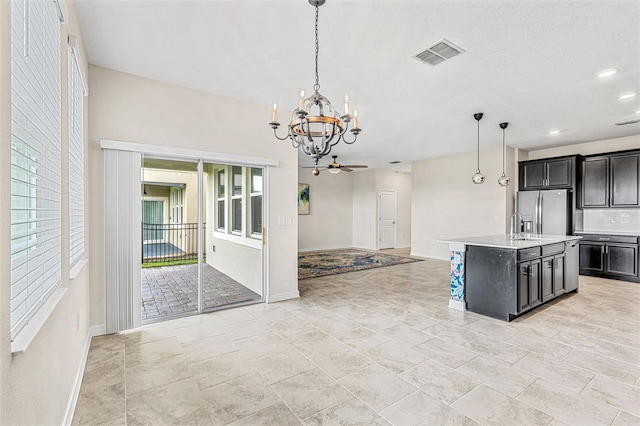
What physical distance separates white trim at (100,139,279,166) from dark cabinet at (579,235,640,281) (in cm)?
646

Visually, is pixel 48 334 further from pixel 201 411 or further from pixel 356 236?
pixel 356 236

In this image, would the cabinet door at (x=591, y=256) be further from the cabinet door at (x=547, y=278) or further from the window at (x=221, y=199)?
the window at (x=221, y=199)

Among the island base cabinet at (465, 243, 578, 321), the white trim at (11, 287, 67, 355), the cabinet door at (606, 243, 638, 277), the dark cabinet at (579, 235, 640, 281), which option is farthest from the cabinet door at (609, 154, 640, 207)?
the white trim at (11, 287, 67, 355)

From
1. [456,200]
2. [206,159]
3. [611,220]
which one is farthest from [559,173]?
[206,159]

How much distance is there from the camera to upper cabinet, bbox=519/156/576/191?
6.37m

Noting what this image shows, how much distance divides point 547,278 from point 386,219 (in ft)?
22.0

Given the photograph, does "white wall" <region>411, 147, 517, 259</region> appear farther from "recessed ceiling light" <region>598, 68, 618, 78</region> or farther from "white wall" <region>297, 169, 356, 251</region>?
"recessed ceiling light" <region>598, 68, 618, 78</region>

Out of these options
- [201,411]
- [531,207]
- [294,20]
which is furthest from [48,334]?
[531,207]

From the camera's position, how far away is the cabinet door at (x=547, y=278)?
4.11 m

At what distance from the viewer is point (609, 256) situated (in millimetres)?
5938

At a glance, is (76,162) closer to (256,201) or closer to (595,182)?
(256,201)

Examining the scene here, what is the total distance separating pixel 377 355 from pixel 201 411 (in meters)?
1.52

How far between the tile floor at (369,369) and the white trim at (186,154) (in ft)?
6.51

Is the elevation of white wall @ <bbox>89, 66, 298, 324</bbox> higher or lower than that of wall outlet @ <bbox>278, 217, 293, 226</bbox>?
higher
